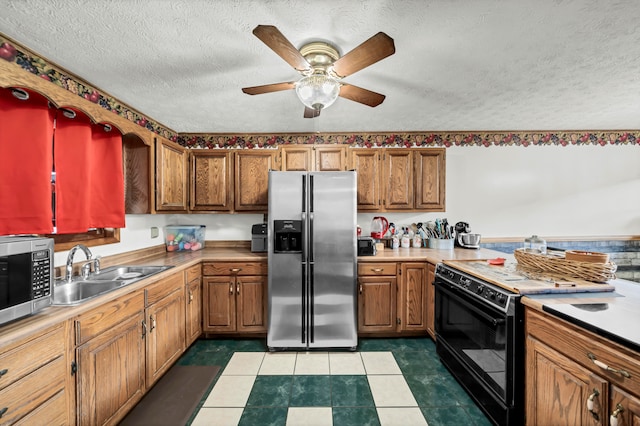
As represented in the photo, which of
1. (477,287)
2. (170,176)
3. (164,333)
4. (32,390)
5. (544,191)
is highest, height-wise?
(170,176)

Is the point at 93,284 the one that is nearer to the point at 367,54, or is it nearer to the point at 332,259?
the point at 332,259

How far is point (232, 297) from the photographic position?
2.68 m

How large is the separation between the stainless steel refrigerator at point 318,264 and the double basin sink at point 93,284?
1.11m

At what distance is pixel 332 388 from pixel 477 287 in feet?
4.23

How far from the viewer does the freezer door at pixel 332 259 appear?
8.20 feet

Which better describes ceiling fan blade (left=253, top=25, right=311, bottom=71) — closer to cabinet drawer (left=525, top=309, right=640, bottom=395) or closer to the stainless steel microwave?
the stainless steel microwave

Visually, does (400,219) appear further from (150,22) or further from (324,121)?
(150,22)

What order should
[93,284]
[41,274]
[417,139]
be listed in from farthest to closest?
[417,139]
[93,284]
[41,274]

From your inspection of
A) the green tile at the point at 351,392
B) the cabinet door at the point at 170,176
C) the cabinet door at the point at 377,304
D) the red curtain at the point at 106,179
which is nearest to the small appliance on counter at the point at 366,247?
the cabinet door at the point at 377,304

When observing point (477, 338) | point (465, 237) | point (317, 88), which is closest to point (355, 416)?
point (477, 338)

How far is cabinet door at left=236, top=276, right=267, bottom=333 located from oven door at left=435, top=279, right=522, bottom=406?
1664 mm

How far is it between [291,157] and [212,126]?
0.99m

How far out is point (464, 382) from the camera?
6.35ft

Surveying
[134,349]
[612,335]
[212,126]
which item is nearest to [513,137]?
[612,335]
